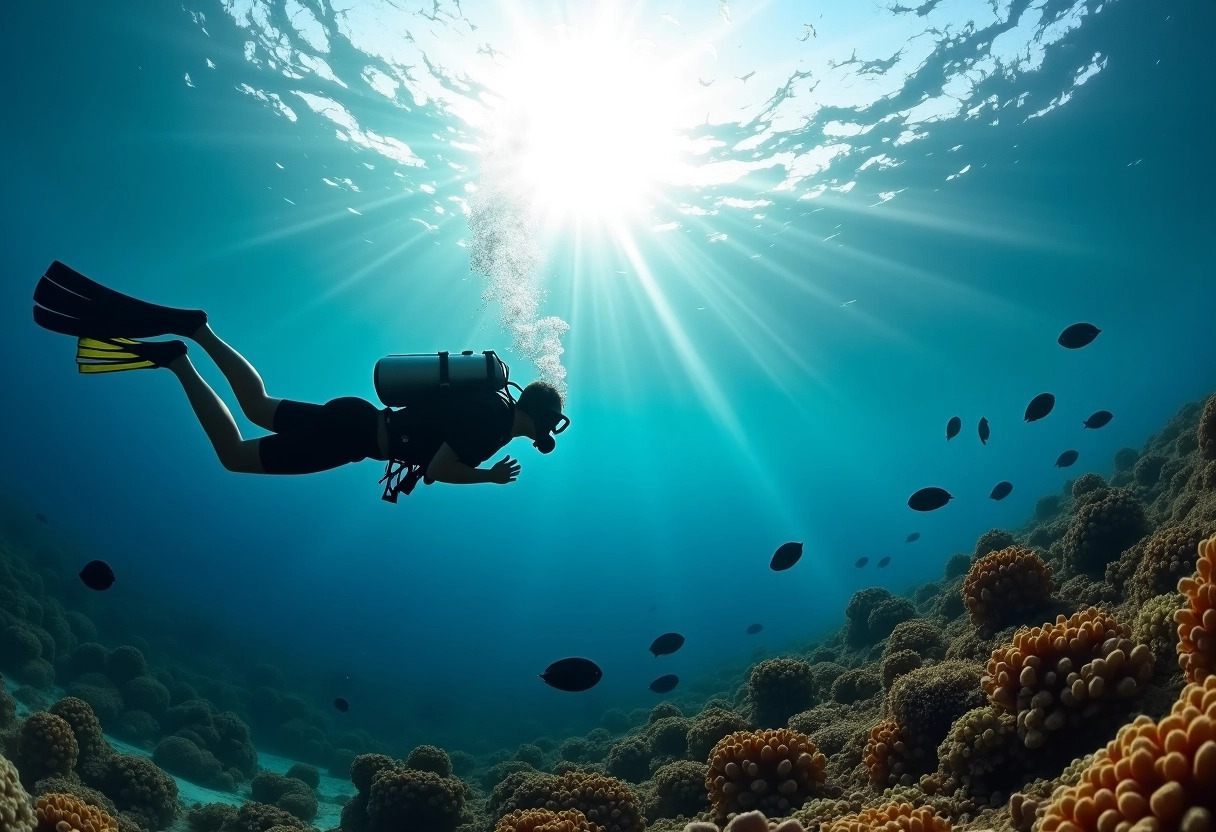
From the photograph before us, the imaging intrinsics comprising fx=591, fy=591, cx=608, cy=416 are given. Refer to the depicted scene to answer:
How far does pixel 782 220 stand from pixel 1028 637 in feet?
93.3

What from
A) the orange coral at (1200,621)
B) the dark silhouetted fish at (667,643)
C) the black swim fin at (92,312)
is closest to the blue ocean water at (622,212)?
the black swim fin at (92,312)

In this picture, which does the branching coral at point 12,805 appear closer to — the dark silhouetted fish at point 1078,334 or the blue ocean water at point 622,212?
the dark silhouetted fish at point 1078,334

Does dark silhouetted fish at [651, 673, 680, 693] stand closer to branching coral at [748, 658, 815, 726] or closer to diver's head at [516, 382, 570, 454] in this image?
branching coral at [748, 658, 815, 726]

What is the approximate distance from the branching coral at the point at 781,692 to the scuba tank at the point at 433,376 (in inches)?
252

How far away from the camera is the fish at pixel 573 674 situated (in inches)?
271

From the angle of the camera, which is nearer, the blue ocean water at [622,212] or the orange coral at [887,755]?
the orange coral at [887,755]

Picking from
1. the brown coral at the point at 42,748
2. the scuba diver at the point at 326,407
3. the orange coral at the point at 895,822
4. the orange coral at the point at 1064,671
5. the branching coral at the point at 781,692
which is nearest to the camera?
the orange coral at the point at 895,822

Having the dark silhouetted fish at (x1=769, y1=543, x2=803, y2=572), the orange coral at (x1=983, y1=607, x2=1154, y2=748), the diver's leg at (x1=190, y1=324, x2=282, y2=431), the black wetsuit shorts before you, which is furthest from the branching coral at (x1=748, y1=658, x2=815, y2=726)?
the diver's leg at (x1=190, y1=324, x2=282, y2=431)

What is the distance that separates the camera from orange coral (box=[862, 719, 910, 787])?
4.88m

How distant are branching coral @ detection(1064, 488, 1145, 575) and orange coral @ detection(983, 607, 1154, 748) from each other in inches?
146

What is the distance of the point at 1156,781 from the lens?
1885 mm

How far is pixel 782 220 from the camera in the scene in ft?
96.3

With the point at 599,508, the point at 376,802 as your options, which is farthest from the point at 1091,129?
the point at 599,508

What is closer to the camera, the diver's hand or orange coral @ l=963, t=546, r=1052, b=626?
the diver's hand
